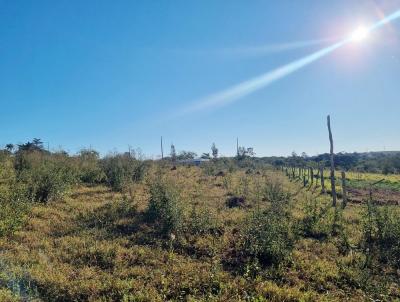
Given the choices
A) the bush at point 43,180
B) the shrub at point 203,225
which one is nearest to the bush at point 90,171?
the bush at point 43,180

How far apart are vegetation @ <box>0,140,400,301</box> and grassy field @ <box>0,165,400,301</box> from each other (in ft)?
0.08

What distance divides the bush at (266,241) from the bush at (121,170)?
25.2ft

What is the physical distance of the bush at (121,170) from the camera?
1515 cm

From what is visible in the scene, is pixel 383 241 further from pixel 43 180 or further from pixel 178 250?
pixel 43 180

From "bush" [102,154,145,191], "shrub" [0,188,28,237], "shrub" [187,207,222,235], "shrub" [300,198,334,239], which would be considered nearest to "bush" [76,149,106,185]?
"bush" [102,154,145,191]

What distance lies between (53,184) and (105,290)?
23.0 ft

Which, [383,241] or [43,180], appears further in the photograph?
[43,180]

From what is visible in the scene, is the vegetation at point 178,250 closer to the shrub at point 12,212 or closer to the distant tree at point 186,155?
the shrub at point 12,212

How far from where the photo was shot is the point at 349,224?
10.9 m

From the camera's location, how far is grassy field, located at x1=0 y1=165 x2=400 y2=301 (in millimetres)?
6164

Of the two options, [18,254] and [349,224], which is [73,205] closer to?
[18,254]

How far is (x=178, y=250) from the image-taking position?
26.9 feet

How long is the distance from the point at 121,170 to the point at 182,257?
8.85 m

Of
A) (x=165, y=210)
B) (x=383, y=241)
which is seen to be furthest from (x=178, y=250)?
(x=383, y=241)
